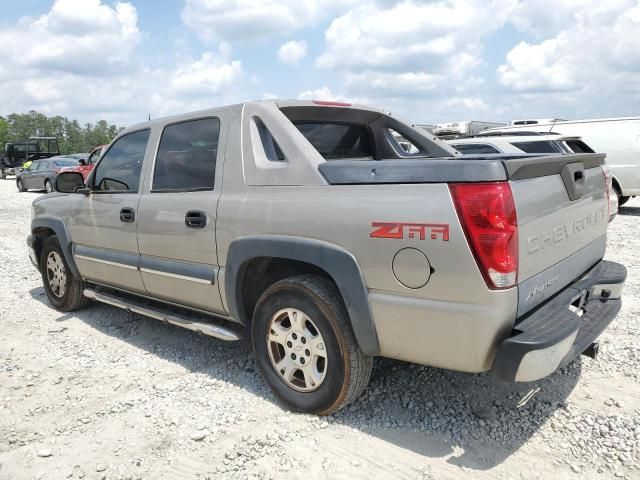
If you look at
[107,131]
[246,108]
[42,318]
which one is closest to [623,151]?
[246,108]

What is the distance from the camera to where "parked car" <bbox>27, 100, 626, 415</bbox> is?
2.37 meters

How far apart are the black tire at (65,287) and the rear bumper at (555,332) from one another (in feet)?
13.5

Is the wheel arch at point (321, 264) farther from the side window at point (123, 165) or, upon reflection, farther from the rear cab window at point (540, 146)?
the rear cab window at point (540, 146)

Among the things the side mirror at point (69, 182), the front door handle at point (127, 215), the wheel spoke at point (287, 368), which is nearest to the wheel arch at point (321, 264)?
the wheel spoke at point (287, 368)

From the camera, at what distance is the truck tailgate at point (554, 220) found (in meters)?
2.44

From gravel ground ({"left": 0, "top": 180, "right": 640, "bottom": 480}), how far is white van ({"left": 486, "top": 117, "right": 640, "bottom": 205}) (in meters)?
7.88

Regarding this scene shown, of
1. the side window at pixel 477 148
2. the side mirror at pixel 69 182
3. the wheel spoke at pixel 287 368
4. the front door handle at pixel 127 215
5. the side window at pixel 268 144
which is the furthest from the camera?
the side window at pixel 477 148

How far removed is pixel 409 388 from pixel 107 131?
13675cm

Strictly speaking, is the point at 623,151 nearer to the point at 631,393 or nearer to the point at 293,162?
the point at 631,393

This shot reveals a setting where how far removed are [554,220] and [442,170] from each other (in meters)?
0.74

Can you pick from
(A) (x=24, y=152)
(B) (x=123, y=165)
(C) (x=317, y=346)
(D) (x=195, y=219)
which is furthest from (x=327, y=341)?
(A) (x=24, y=152)

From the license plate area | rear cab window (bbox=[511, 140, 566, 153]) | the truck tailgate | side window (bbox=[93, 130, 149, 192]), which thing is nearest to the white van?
→ rear cab window (bbox=[511, 140, 566, 153])

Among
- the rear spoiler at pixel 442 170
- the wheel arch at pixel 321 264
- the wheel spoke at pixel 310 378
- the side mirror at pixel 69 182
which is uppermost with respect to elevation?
the rear spoiler at pixel 442 170

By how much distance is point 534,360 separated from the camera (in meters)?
2.32
